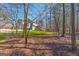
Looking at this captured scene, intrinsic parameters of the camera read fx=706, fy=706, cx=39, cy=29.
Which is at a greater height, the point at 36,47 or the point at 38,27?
the point at 38,27

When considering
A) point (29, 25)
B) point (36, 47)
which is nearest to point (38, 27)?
point (29, 25)

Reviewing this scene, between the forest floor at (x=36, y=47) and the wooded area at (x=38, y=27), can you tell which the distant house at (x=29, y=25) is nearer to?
the wooded area at (x=38, y=27)

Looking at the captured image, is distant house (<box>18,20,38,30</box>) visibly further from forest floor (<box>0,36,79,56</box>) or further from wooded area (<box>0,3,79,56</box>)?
forest floor (<box>0,36,79,56</box>)

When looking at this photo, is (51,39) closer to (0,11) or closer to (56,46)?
(56,46)

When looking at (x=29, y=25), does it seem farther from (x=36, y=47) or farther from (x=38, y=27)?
(x=36, y=47)

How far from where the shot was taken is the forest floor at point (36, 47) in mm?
7449

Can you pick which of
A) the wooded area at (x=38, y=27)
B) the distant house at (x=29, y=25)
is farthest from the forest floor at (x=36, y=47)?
the distant house at (x=29, y=25)

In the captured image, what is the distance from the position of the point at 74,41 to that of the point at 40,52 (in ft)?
1.24

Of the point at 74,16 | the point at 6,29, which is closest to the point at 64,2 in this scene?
the point at 74,16

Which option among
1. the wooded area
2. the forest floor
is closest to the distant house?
the wooded area

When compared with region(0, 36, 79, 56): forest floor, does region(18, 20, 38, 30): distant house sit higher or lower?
higher

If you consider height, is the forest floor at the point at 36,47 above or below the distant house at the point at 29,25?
below

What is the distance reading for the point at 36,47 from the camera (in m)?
7.46

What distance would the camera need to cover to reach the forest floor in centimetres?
745
